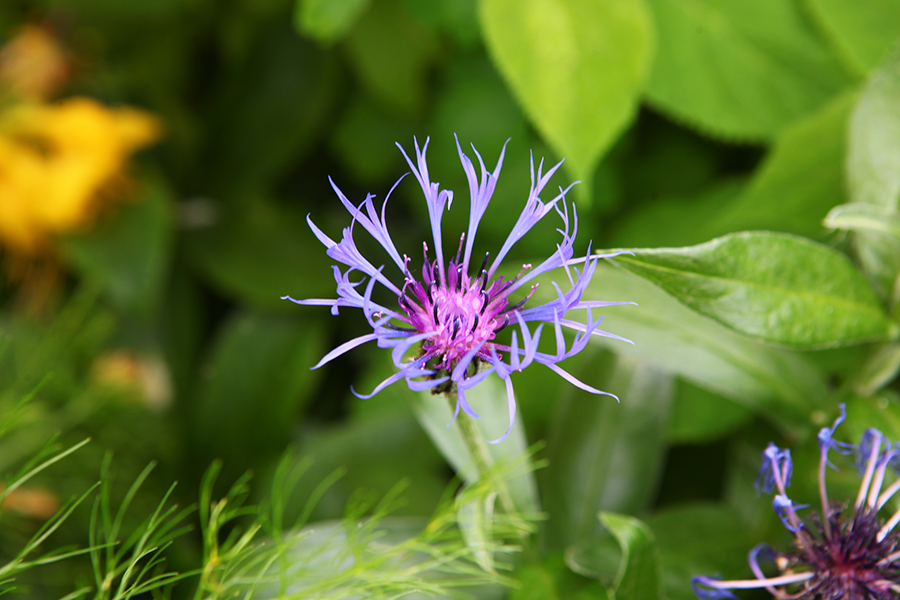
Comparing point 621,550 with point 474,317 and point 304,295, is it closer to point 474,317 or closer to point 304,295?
point 474,317

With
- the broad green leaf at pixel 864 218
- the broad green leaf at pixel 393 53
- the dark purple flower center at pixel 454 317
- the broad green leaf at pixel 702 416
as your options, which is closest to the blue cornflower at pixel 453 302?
the dark purple flower center at pixel 454 317

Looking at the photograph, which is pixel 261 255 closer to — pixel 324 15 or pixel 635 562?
pixel 324 15

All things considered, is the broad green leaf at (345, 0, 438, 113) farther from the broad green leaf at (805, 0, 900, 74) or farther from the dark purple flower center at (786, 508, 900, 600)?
the dark purple flower center at (786, 508, 900, 600)

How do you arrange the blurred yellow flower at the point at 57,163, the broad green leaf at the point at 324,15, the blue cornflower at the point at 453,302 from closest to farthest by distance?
the blue cornflower at the point at 453,302 < the broad green leaf at the point at 324,15 < the blurred yellow flower at the point at 57,163

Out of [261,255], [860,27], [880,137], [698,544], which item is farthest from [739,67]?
[261,255]

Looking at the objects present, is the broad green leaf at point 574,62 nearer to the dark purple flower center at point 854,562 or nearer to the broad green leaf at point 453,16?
the broad green leaf at point 453,16

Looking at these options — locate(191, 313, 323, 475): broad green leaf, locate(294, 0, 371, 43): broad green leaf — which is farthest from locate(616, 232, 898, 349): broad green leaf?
locate(191, 313, 323, 475): broad green leaf
